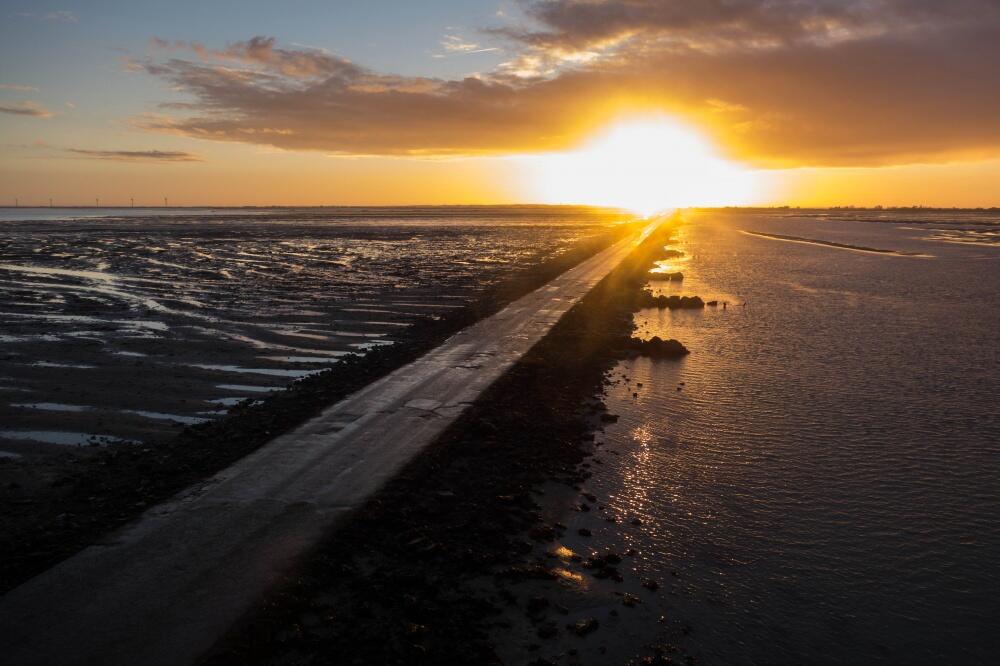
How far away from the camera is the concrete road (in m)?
5.23

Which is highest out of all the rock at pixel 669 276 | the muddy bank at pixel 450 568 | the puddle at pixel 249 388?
the rock at pixel 669 276

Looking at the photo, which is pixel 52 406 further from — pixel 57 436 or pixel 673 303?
pixel 673 303

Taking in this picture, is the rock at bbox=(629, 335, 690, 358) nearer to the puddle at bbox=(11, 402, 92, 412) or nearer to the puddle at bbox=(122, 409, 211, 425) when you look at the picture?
the puddle at bbox=(122, 409, 211, 425)

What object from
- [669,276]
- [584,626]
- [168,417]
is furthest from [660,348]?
[669,276]

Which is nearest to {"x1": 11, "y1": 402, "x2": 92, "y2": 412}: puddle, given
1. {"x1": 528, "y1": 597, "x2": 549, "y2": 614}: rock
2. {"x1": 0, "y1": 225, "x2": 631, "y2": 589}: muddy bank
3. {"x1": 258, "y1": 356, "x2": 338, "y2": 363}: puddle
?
{"x1": 0, "y1": 225, "x2": 631, "y2": 589}: muddy bank

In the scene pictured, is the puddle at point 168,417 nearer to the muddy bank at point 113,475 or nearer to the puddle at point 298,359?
the muddy bank at point 113,475

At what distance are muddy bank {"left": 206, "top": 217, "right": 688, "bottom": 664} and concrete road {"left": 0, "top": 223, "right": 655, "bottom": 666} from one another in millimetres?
294

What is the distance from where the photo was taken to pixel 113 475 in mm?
8797

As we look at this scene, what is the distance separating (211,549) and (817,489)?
7.52m

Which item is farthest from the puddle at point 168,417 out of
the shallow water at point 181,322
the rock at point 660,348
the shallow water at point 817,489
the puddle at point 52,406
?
the rock at point 660,348

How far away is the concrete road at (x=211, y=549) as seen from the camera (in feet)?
17.2

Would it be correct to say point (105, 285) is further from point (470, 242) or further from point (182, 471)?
point (470, 242)

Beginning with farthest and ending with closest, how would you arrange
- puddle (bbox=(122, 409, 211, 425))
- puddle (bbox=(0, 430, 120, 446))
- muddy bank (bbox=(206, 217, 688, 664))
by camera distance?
puddle (bbox=(122, 409, 211, 425))
puddle (bbox=(0, 430, 120, 446))
muddy bank (bbox=(206, 217, 688, 664))

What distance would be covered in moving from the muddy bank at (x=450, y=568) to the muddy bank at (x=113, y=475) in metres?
2.56
